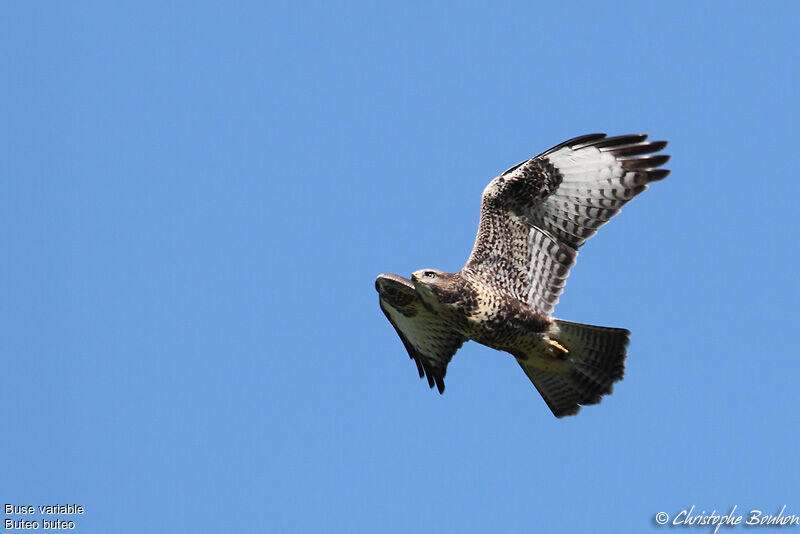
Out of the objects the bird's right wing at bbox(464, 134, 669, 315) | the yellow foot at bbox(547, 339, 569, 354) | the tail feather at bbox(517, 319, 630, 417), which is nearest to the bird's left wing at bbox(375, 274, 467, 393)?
the bird's right wing at bbox(464, 134, 669, 315)

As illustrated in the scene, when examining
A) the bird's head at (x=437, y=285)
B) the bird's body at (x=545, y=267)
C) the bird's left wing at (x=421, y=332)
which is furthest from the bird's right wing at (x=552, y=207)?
the bird's left wing at (x=421, y=332)

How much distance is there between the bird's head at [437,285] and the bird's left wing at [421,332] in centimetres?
71

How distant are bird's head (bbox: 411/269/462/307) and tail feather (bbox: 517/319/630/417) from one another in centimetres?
114

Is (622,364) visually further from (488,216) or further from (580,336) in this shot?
Result: (488,216)

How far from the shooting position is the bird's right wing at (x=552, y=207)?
424 inches

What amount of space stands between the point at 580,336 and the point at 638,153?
1.96m

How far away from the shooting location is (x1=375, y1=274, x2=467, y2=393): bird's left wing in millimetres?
11539

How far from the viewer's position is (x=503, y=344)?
11.0 metres

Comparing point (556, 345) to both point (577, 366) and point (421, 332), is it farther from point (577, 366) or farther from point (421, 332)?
point (421, 332)

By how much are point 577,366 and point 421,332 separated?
6.18 feet

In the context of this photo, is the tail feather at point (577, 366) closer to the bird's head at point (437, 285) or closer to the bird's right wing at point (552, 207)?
the bird's right wing at point (552, 207)

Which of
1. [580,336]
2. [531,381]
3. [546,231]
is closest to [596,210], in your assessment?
[546,231]

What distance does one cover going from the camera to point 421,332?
39.3 ft

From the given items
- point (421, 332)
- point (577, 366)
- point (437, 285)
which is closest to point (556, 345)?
point (577, 366)
